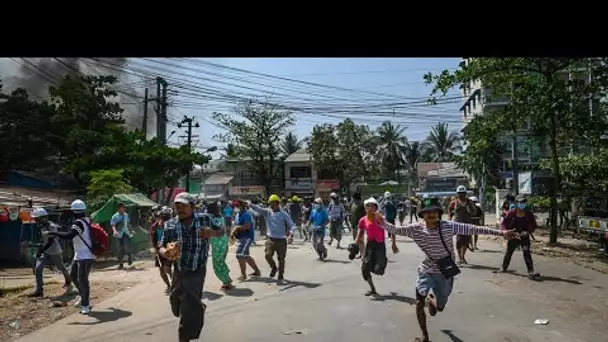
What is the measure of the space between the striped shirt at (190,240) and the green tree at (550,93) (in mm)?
12475

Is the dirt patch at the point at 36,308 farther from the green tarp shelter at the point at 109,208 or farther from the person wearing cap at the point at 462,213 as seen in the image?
the person wearing cap at the point at 462,213

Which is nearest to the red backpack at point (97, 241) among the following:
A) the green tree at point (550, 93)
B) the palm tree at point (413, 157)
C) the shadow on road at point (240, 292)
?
the shadow on road at point (240, 292)

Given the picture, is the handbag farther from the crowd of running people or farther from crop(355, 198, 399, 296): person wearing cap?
crop(355, 198, 399, 296): person wearing cap

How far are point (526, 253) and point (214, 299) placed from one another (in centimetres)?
576

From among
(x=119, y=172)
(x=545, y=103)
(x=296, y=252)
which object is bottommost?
(x=296, y=252)

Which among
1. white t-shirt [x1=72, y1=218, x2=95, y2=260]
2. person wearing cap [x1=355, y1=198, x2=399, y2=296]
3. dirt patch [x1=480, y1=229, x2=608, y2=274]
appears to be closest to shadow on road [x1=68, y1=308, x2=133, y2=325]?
white t-shirt [x1=72, y1=218, x2=95, y2=260]

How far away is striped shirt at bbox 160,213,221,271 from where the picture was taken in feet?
20.2

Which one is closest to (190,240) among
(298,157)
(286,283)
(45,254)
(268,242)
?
(286,283)

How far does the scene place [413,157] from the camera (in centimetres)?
7644

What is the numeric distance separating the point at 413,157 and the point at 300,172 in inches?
889

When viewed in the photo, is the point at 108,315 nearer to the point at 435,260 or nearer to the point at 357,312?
the point at 357,312
